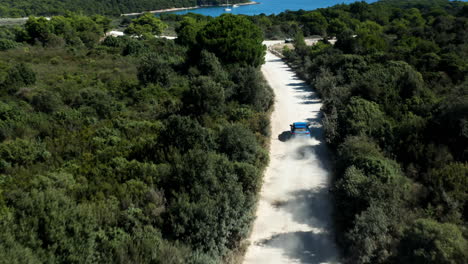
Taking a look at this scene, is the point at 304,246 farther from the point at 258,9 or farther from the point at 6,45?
the point at 258,9

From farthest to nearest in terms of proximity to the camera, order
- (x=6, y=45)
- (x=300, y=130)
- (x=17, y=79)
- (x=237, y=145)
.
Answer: (x=6, y=45) < (x=17, y=79) < (x=300, y=130) < (x=237, y=145)

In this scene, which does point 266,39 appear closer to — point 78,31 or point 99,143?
point 78,31

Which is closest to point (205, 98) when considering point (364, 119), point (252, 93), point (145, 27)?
point (252, 93)

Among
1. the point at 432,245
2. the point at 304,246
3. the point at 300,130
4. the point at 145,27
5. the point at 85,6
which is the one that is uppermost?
the point at 85,6

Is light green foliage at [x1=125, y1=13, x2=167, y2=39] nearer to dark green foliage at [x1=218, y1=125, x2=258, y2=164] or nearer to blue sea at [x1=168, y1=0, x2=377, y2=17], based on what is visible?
dark green foliage at [x1=218, y1=125, x2=258, y2=164]

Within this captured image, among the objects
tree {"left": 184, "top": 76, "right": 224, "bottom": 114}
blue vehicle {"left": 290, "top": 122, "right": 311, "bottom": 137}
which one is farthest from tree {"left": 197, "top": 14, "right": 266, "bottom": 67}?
blue vehicle {"left": 290, "top": 122, "right": 311, "bottom": 137}

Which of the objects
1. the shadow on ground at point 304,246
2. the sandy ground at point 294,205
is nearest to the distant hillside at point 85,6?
the sandy ground at point 294,205

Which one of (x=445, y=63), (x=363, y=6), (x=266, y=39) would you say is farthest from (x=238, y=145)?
(x=363, y=6)
